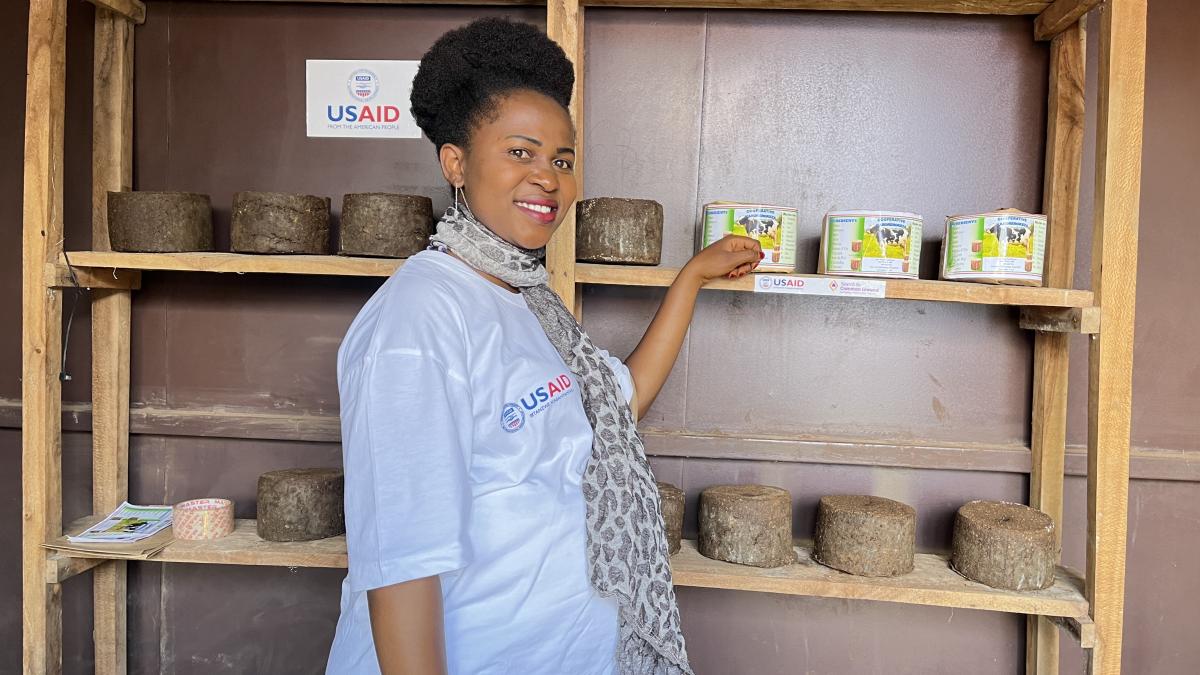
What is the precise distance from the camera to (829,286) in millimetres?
1562

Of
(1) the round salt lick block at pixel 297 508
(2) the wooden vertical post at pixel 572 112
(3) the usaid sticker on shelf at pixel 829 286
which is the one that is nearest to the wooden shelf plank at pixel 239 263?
Result: (2) the wooden vertical post at pixel 572 112

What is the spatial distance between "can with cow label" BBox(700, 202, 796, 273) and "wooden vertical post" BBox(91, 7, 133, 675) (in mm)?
1441

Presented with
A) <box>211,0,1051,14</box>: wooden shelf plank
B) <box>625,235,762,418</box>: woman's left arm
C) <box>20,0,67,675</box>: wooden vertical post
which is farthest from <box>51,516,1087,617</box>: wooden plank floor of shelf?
<box>211,0,1051,14</box>: wooden shelf plank

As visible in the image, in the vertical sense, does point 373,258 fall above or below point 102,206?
below

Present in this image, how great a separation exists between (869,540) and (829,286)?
20.3 inches

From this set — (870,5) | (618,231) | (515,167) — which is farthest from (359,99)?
(870,5)

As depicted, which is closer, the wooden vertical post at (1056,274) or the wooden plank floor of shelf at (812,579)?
the wooden plank floor of shelf at (812,579)

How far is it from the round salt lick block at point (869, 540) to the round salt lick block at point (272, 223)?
1.23 m

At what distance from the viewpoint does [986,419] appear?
195 centimetres

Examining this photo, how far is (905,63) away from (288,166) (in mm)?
1495

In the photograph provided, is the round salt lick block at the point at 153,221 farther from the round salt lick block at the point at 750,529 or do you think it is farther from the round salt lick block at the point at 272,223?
the round salt lick block at the point at 750,529

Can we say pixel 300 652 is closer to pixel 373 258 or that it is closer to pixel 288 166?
pixel 373 258

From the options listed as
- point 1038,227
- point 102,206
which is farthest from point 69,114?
point 1038,227

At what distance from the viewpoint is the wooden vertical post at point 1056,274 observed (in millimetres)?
1784
